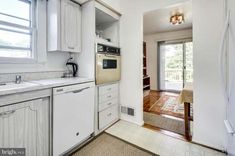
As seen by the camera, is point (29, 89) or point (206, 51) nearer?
point (29, 89)

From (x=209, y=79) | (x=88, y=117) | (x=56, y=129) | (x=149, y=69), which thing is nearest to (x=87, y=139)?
(x=88, y=117)

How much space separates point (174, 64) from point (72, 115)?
499cm

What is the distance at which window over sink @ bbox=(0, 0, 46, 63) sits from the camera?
1.67 meters

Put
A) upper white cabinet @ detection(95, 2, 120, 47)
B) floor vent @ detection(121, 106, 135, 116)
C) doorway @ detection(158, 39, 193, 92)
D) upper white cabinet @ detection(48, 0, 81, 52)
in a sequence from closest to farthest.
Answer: upper white cabinet @ detection(48, 0, 81, 52), upper white cabinet @ detection(95, 2, 120, 47), floor vent @ detection(121, 106, 135, 116), doorway @ detection(158, 39, 193, 92)

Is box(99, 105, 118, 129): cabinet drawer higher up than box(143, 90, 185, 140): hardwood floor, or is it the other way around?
box(99, 105, 118, 129): cabinet drawer

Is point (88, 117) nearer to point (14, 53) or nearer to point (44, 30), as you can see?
point (14, 53)

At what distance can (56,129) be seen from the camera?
1533mm

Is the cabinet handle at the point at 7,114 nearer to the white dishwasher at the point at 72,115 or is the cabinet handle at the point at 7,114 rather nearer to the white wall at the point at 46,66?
the white dishwasher at the point at 72,115

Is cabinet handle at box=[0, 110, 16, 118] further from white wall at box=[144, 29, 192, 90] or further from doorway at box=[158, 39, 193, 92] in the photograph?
white wall at box=[144, 29, 192, 90]

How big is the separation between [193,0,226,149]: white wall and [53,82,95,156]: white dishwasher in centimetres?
158

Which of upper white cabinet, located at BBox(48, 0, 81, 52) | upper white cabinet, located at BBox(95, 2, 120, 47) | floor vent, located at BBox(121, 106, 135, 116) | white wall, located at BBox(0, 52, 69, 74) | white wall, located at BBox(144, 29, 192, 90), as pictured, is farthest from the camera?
white wall, located at BBox(144, 29, 192, 90)

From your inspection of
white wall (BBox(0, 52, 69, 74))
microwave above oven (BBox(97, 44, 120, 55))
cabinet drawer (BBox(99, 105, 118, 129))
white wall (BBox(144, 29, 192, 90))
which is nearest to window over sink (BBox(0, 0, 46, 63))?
white wall (BBox(0, 52, 69, 74))

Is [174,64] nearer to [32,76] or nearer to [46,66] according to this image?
[46,66]

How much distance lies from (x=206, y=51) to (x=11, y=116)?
238 centimetres
